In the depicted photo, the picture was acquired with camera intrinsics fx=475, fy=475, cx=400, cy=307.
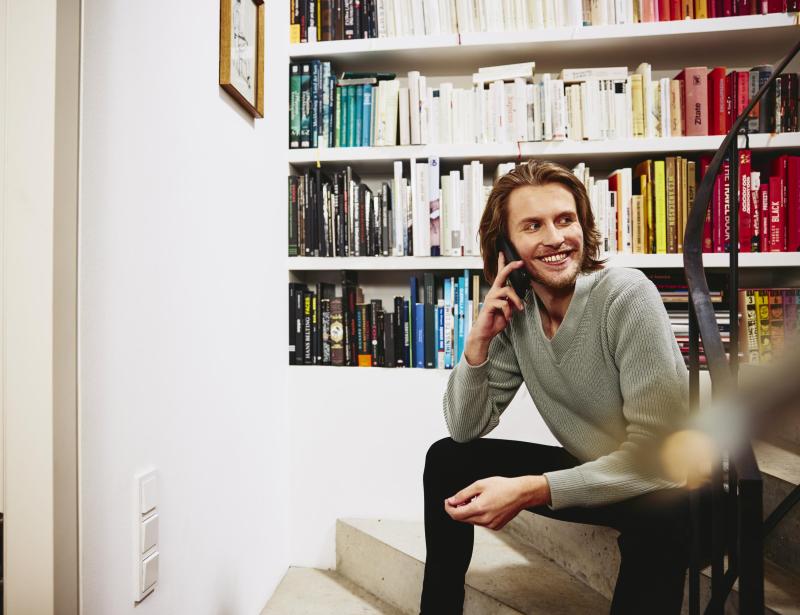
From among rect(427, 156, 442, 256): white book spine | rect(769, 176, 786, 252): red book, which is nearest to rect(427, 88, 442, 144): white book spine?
rect(427, 156, 442, 256): white book spine

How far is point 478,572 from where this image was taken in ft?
4.51

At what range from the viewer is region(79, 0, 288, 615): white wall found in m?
0.80

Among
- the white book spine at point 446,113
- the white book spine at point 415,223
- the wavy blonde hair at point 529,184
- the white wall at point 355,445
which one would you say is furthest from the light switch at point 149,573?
the white book spine at point 446,113

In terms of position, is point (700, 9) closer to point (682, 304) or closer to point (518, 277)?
point (682, 304)

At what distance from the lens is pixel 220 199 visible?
Result: 1256 mm

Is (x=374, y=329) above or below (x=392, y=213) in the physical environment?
below

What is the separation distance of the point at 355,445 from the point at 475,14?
64.1 inches

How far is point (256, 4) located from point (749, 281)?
203 centimetres

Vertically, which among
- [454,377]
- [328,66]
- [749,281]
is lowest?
[454,377]

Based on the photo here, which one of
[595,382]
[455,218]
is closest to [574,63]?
[455,218]

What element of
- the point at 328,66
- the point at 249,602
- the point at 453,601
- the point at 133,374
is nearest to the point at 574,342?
the point at 453,601

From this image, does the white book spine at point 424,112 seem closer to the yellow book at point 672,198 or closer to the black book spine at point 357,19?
the black book spine at point 357,19

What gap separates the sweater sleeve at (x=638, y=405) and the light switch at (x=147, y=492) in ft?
2.57

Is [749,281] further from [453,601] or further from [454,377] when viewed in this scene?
[453,601]
